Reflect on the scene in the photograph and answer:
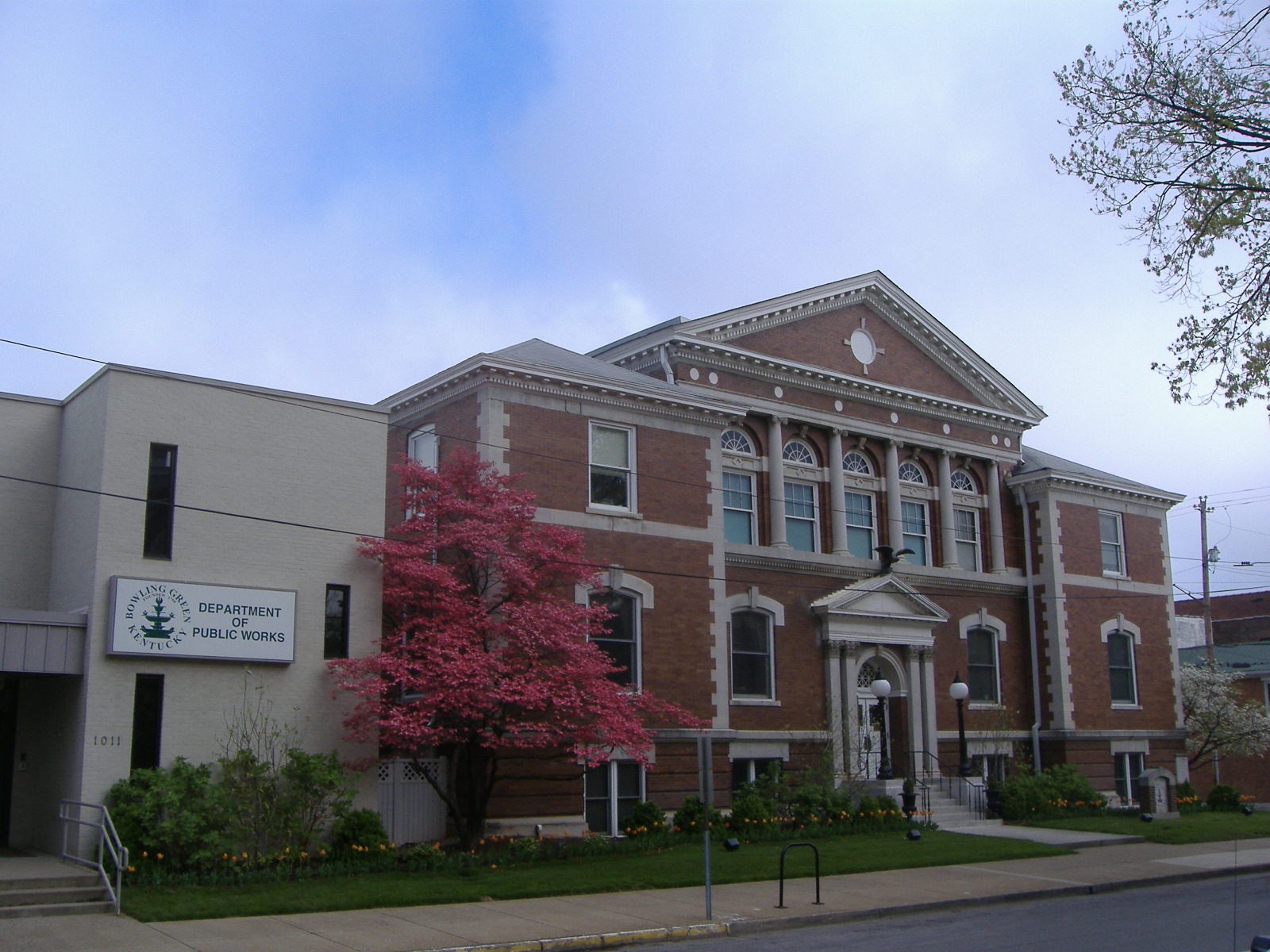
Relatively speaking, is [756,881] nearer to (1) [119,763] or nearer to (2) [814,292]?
(1) [119,763]

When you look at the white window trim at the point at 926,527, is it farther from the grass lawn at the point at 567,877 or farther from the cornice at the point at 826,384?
the grass lawn at the point at 567,877

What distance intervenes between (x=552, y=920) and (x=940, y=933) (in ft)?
15.7

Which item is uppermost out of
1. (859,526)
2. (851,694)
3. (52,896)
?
(859,526)

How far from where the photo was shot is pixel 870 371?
108 ft

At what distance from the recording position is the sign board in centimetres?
1902

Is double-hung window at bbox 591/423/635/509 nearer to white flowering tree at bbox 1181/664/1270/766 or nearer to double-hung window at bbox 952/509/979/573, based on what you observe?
double-hung window at bbox 952/509/979/573

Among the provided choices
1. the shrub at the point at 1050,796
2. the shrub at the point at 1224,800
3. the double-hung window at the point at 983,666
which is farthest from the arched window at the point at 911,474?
the shrub at the point at 1224,800

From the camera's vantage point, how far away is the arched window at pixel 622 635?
25.8 metres

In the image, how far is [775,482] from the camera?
1183 inches

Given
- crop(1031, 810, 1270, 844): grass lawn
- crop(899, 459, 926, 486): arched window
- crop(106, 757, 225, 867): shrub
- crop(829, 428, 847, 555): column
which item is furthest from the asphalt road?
crop(899, 459, 926, 486): arched window

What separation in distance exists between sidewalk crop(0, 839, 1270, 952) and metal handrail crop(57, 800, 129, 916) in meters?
0.69

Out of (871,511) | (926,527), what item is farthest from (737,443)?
(926,527)

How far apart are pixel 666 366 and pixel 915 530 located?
9.12m

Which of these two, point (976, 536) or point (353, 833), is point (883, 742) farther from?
point (353, 833)
